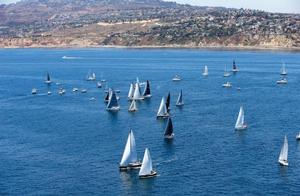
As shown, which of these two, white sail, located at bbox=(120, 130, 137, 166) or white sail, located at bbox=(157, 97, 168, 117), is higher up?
white sail, located at bbox=(120, 130, 137, 166)

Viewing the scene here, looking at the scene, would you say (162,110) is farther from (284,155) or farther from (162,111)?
(284,155)

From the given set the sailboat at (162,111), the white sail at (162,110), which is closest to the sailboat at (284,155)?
the sailboat at (162,111)

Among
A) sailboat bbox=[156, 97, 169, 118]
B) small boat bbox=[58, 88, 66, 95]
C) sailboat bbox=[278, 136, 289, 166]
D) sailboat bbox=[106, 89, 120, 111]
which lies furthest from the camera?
small boat bbox=[58, 88, 66, 95]

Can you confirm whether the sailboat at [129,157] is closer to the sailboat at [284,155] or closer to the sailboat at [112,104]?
the sailboat at [284,155]

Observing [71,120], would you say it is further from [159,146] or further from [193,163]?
[193,163]

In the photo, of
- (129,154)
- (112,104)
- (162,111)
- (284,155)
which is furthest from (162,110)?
(284,155)

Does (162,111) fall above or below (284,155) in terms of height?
below

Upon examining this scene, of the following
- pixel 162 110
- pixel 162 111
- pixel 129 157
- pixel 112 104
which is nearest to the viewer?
pixel 129 157

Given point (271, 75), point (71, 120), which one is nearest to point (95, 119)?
point (71, 120)

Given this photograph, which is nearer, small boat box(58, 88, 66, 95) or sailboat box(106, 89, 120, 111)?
sailboat box(106, 89, 120, 111)

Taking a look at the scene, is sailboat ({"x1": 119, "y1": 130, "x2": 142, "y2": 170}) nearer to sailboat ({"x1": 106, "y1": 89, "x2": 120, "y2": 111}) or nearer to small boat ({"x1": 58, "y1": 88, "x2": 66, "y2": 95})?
sailboat ({"x1": 106, "y1": 89, "x2": 120, "y2": 111})

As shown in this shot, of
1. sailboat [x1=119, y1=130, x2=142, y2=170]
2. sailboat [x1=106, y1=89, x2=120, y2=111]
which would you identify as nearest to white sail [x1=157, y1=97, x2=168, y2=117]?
sailboat [x1=106, y1=89, x2=120, y2=111]

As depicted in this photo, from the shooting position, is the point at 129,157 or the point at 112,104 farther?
the point at 112,104
